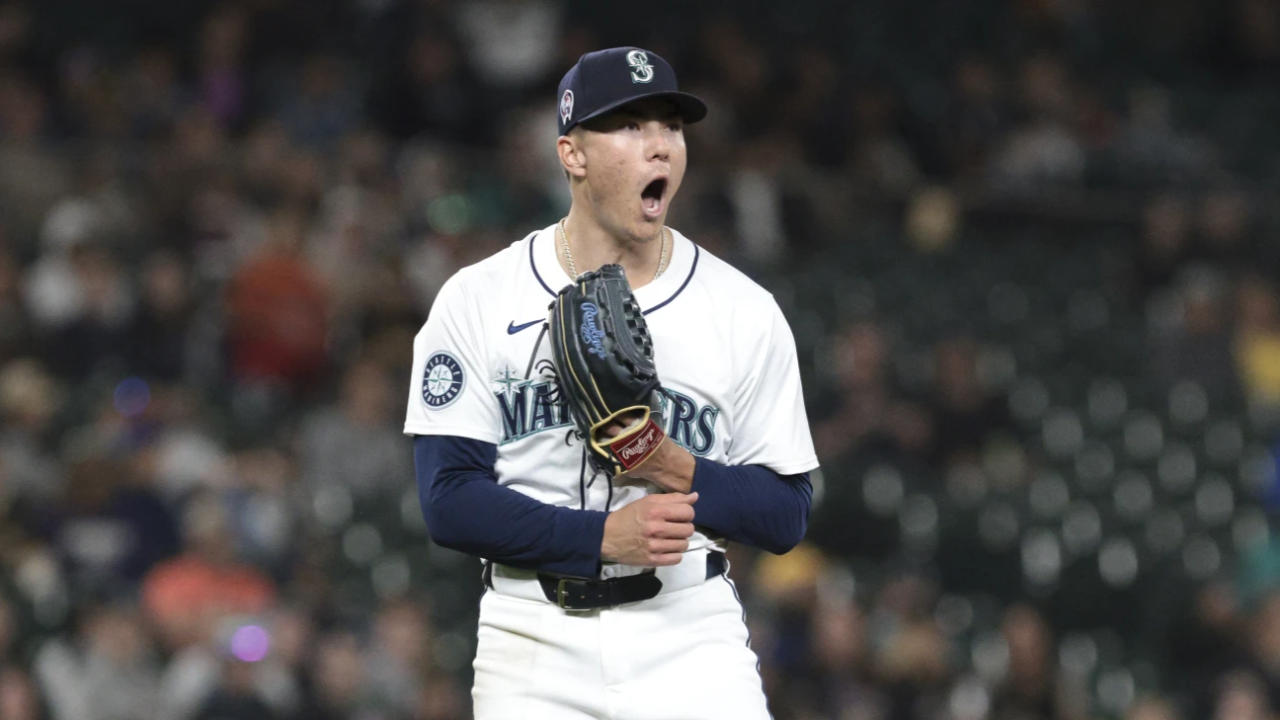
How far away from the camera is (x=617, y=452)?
2998 mm

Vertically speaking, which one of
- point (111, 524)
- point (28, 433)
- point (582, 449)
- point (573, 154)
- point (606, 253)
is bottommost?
point (111, 524)

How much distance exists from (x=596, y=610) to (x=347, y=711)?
3.77 m

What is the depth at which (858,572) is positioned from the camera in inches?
312

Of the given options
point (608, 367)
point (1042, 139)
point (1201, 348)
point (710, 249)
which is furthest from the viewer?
point (1042, 139)

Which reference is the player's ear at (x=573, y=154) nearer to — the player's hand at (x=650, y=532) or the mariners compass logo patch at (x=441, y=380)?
the mariners compass logo patch at (x=441, y=380)

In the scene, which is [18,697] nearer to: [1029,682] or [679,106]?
[1029,682]

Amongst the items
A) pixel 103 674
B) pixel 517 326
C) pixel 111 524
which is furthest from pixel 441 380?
pixel 111 524

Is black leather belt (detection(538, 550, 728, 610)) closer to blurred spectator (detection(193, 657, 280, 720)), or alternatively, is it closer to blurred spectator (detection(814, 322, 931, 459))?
blurred spectator (detection(193, 657, 280, 720))

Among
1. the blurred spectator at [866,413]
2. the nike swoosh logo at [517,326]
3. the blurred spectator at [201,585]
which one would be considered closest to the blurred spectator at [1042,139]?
the blurred spectator at [866,413]

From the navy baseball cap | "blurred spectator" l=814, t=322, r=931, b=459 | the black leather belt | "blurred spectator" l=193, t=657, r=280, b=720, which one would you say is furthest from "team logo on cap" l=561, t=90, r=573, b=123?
"blurred spectator" l=814, t=322, r=931, b=459

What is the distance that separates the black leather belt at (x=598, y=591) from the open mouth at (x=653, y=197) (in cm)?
65

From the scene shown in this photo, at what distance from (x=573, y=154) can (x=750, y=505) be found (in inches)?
27.8

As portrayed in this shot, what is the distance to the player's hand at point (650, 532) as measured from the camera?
3.00 m

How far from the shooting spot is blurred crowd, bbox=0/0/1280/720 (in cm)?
713
